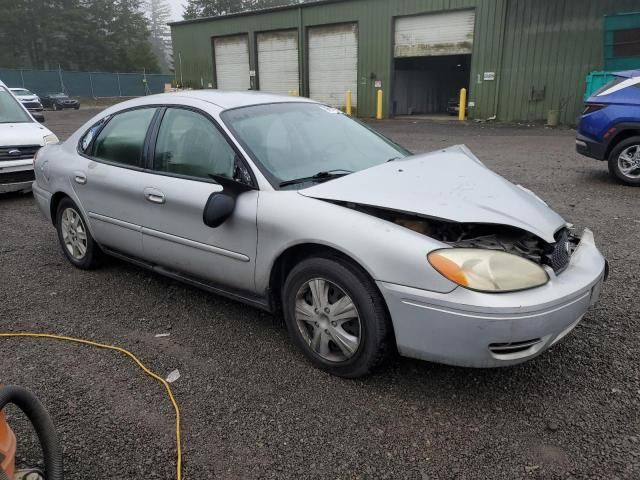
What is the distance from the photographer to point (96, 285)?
4.38m

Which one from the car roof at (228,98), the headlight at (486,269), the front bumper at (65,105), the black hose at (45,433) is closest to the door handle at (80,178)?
the car roof at (228,98)

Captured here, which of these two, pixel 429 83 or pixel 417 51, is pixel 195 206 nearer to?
pixel 417 51

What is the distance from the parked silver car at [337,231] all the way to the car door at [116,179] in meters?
0.01

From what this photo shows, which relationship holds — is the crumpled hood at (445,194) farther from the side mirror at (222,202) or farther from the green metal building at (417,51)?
the green metal building at (417,51)

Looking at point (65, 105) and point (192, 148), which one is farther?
Answer: point (65, 105)

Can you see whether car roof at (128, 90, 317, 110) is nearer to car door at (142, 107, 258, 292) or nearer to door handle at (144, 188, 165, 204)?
car door at (142, 107, 258, 292)

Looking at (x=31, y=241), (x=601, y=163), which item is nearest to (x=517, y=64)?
(x=601, y=163)

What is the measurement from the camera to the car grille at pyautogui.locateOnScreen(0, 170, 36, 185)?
7605 millimetres

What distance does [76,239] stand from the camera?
4672 millimetres

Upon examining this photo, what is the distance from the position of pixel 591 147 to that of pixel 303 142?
20.0 feet

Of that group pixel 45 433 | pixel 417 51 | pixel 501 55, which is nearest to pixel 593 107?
pixel 45 433

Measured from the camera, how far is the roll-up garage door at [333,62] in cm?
2305

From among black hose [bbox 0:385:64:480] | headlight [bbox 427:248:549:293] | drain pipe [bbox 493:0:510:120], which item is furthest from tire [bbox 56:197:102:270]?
drain pipe [bbox 493:0:510:120]

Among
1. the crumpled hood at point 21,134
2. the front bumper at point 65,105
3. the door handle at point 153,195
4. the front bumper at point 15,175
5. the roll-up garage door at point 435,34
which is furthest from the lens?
the front bumper at point 65,105
